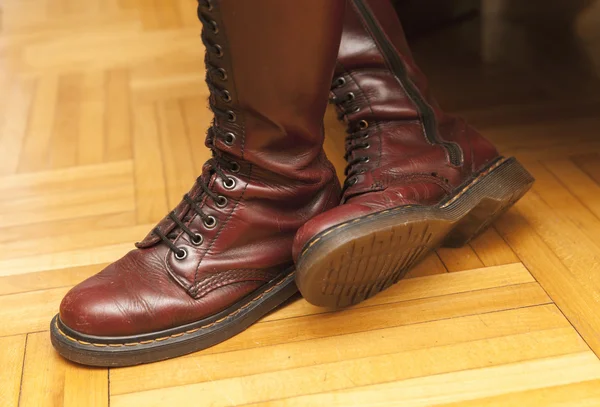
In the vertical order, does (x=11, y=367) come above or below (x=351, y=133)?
below

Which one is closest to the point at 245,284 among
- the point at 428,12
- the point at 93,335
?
the point at 93,335

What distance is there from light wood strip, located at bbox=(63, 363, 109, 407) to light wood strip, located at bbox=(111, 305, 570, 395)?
0.01 metres

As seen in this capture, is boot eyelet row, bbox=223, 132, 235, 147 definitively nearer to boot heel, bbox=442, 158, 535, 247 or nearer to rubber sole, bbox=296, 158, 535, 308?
rubber sole, bbox=296, 158, 535, 308

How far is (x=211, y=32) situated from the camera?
67 cm

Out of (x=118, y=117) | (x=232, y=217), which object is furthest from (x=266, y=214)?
(x=118, y=117)

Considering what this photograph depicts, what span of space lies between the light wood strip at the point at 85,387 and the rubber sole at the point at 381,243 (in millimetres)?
215

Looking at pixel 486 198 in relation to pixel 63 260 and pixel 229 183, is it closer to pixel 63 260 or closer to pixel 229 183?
pixel 229 183

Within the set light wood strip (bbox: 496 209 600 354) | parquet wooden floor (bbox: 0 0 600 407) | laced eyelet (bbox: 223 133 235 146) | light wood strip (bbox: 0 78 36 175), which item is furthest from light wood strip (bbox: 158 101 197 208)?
light wood strip (bbox: 496 209 600 354)

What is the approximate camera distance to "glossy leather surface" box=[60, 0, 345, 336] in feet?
2.21

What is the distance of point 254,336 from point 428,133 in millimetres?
322

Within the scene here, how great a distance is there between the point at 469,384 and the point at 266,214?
0.26m

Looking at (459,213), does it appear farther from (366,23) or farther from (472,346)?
(366,23)

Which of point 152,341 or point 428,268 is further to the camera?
point 428,268

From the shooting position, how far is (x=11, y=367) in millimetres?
743
